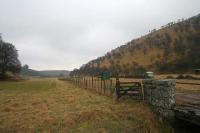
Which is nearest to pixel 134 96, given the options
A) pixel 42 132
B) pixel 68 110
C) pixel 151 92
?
pixel 151 92

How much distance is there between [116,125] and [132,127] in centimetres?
86

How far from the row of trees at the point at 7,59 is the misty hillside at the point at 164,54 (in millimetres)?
26338

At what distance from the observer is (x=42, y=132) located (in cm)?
1225

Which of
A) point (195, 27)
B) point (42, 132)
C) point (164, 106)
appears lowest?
Result: point (42, 132)

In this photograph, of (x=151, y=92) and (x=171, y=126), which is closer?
(x=171, y=126)

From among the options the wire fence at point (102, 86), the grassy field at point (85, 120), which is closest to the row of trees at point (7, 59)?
the wire fence at point (102, 86)

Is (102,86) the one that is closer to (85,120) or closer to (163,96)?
(85,120)

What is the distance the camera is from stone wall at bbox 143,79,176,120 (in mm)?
12659

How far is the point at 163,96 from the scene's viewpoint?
43.4ft

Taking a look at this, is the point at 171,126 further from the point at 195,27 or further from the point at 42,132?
the point at 195,27

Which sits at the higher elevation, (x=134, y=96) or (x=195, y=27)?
(x=195, y=27)

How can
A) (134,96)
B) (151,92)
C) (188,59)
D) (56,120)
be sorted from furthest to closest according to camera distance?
(188,59) < (134,96) < (151,92) < (56,120)

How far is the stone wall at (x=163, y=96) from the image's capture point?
1266 cm

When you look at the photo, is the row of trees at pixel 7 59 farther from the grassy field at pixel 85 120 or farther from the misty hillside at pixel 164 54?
the grassy field at pixel 85 120
